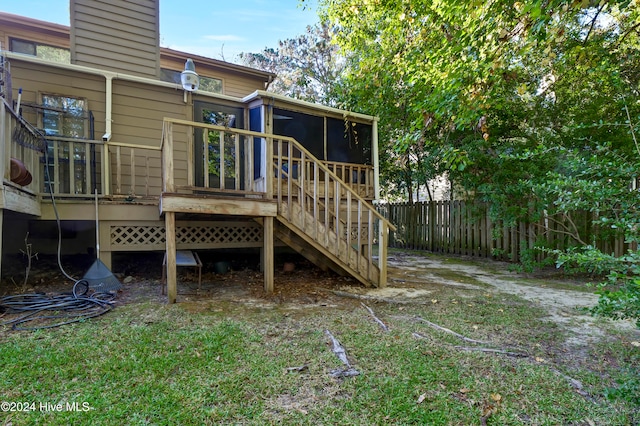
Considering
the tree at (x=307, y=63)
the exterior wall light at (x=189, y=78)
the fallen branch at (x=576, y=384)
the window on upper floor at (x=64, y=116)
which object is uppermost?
the tree at (x=307, y=63)

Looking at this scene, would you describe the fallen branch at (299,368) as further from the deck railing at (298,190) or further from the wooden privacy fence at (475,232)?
the wooden privacy fence at (475,232)

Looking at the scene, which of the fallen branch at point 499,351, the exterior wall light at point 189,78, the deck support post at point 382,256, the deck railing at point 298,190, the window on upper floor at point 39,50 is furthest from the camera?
the window on upper floor at point 39,50

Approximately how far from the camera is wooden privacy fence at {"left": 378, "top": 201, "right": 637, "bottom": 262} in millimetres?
5742

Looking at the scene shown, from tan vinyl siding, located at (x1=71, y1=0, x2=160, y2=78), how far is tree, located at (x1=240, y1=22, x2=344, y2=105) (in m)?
6.76

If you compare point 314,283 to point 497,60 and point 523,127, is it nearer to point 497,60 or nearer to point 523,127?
point 497,60

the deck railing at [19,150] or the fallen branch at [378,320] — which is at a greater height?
the deck railing at [19,150]

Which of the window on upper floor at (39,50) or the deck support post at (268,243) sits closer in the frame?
the deck support post at (268,243)

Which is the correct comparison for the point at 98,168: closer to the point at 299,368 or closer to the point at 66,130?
the point at 66,130

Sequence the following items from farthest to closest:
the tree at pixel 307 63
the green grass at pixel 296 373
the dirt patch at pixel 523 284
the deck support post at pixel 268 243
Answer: the tree at pixel 307 63 → the deck support post at pixel 268 243 → the dirt patch at pixel 523 284 → the green grass at pixel 296 373

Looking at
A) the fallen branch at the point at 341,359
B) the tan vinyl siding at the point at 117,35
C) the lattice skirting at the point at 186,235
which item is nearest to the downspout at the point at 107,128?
the lattice skirting at the point at 186,235

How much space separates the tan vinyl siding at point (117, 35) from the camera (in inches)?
226

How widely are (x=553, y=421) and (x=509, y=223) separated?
5149mm

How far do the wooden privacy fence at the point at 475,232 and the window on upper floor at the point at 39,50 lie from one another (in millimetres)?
9716

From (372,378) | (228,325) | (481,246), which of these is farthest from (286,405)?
(481,246)
